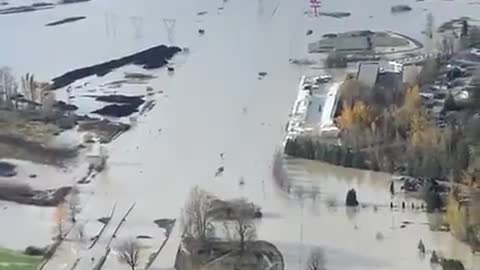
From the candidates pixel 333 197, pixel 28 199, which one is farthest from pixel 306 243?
pixel 28 199

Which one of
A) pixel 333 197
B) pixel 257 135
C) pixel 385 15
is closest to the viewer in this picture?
pixel 333 197

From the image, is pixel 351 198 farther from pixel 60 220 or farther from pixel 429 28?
pixel 429 28

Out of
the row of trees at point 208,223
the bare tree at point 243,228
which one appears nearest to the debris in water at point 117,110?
the row of trees at point 208,223

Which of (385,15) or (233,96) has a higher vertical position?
(385,15)

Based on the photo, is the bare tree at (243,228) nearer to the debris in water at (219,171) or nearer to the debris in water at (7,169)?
the debris in water at (219,171)

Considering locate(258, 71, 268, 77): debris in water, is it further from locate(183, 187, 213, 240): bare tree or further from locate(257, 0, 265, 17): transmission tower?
locate(183, 187, 213, 240): bare tree

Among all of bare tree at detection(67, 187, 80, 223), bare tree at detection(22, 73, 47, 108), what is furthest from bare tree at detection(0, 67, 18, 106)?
bare tree at detection(67, 187, 80, 223)

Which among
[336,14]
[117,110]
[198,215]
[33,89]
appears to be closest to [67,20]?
[33,89]

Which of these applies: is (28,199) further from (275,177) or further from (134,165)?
(275,177)
